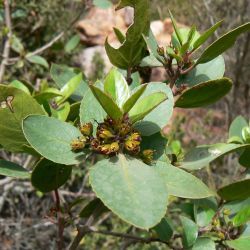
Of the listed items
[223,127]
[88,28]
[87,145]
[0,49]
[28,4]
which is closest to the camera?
[87,145]

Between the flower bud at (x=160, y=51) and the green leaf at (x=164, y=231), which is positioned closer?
the flower bud at (x=160, y=51)

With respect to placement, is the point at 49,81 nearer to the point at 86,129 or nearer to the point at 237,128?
the point at 237,128

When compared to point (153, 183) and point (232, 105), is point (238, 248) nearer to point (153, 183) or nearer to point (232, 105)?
point (153, 183)

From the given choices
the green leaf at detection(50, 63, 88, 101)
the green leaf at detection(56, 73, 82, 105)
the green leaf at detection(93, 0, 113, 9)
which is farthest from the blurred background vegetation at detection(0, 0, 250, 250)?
the green leaf at detection(56, 73, 82, 105)

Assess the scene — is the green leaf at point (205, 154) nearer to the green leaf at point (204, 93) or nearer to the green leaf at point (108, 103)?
the green leaf at point (204, 93)

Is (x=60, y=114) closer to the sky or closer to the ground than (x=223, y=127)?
closer to the sky

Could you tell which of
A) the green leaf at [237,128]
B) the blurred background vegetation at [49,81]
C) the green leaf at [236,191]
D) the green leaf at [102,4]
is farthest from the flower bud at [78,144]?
the blurred background vegetation at [49,81]

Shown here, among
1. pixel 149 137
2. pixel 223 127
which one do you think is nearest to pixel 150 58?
pixel 149 137
